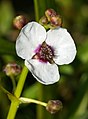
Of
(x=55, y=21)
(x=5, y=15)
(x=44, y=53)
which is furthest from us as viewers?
(x=5, y=15)

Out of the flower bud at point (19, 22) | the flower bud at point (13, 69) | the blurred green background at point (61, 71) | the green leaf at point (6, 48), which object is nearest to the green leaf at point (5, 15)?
the blurred green background at point (61, 71)

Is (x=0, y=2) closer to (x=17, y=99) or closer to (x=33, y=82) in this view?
(x=33, y=82)

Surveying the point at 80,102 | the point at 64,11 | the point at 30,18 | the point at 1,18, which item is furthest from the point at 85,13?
the point at 80,102

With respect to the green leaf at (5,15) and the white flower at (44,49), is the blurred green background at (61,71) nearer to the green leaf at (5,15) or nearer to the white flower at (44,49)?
the green leaf at (5,15)

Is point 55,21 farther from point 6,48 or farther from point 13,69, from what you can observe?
point 6,48

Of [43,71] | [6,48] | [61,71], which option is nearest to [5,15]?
[61,71]

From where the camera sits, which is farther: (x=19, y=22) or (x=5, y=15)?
(x=5, y=15)
